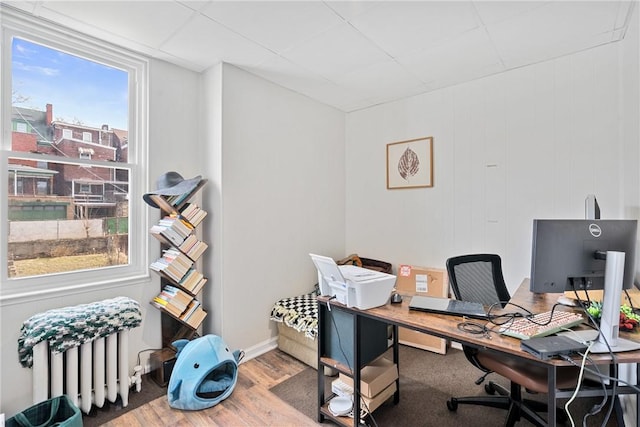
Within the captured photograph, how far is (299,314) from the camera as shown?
282 cm

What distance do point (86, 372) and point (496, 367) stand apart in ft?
8.26

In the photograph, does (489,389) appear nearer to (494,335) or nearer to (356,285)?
(494,335)

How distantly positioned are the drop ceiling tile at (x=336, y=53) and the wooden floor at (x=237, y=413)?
2650mm

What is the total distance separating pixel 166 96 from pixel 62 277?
5.30 ft

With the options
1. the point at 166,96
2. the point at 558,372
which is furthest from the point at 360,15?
the point at 558,372

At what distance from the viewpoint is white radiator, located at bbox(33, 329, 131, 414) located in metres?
1.84

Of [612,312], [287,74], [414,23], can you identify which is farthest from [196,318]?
[414,23]

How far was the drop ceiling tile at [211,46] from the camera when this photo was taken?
2.14 m

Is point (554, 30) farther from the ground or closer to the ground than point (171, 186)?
farther from the ground

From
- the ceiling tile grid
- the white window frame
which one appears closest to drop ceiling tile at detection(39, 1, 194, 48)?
the ceiling tile grid

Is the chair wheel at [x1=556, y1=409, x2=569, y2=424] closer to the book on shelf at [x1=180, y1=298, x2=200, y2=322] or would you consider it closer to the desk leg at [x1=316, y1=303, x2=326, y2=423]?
the desk leg at [x1=316, y1=303, x2=326, y2=423]

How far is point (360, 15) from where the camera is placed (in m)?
2.00

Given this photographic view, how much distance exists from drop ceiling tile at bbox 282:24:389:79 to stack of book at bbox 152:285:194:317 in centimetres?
211

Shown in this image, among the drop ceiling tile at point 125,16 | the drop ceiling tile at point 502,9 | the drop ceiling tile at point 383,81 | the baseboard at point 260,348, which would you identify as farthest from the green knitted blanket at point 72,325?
the drop ceiling tile at point 502,9
